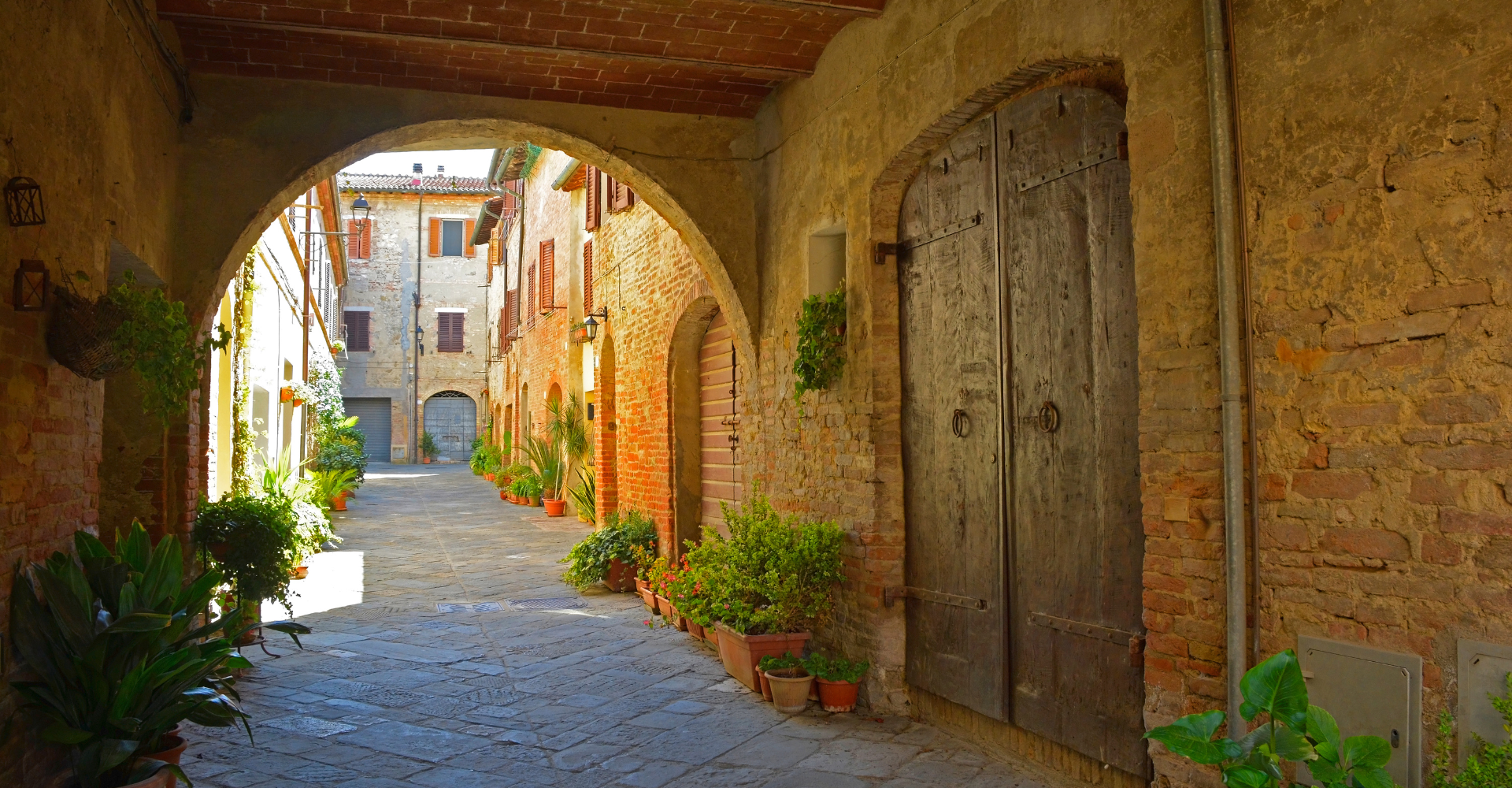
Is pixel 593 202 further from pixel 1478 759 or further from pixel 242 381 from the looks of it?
pixel 1478 759

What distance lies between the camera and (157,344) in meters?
4.27

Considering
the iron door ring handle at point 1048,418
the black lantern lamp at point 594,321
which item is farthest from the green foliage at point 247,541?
the black lantern lamp at point 594,321

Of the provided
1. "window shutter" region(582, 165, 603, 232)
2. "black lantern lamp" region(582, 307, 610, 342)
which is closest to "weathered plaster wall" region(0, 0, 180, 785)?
"black lantern lamp" region(582, 307, 610, 342)

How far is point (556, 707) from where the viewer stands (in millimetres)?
5496

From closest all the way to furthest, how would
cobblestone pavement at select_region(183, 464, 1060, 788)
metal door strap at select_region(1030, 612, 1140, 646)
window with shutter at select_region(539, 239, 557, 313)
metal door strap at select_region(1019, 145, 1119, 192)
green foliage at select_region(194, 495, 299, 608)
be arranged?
metal door strap at select_region(1030, 612, 1140, 646) → metal door strap at select_region(1019, 145, 1119, 192) → cobblestone pavement at select_region(183, 464, 1060, 788) → green foliage at select_region(194, 495, 299, 608) → window with shutter at select_region(539, 239, 557, 313)

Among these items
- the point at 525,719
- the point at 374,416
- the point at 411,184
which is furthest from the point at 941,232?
the point at 374,416

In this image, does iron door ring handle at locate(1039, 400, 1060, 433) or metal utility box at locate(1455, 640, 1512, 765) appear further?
iron door ring handle at locate(1039, 400, 1060, 433)

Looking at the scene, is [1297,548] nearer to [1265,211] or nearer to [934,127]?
[1265,211]

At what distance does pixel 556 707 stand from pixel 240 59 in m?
4.15

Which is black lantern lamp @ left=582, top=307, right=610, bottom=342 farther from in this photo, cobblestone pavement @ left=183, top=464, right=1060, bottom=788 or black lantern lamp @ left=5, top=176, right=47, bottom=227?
black lantern lamp @ left=5, top=176, right=47, bottom=227

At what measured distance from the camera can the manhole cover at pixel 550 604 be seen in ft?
28.1

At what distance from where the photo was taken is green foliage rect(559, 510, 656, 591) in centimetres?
937

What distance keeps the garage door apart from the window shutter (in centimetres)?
2201

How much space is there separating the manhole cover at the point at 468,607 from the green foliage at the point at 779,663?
147 inches
